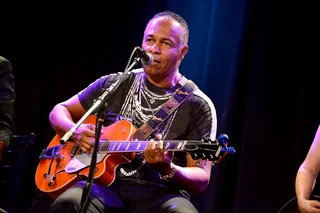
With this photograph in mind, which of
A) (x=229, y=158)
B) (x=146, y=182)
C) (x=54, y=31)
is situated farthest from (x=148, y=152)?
(x=54, y=31)

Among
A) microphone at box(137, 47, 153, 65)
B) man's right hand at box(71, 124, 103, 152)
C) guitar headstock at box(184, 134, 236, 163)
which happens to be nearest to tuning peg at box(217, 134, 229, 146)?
guitar headstock at box(184, 134, 236, 163)

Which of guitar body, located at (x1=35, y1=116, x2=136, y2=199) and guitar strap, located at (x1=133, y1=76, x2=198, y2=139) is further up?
guitar strap, located at (x1=133, y1=76, x2=198, y2=139)

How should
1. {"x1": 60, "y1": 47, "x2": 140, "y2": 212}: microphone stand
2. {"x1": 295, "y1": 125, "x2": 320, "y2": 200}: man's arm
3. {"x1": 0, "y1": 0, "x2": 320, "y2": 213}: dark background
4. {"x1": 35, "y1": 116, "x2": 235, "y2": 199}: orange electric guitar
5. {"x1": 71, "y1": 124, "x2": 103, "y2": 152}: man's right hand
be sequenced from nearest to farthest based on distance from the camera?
{"x1": 60, "y1": 47, "x2": 140, "y2": 212}: microphone stand → {"x1": 35, "y1": 116, "x2": 235, "y2": 199}: orange electric guitar → {"x1": 71, "y1": 124, "x2": 103, "y2": 152}: man's right hand → {"x1": 295, "y1": 125, "x2": 320, "y2": 200}: man's arm → {"x1": 0, "y1": 0, "x2": 320, "y2": 213}: dark background

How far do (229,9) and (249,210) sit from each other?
1792 mm

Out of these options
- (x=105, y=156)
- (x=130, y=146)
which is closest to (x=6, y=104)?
(x=105, y=156)

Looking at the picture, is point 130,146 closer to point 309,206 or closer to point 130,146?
point 130,146

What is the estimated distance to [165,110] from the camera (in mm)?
3648

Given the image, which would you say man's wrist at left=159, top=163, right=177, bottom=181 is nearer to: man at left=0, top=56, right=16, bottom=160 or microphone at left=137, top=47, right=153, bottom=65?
microphone at left=137, top=47, right=153, bottom=65

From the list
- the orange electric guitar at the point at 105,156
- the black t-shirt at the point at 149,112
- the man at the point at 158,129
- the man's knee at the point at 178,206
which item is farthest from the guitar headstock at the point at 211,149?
the black t-shirt at the point at 149,112

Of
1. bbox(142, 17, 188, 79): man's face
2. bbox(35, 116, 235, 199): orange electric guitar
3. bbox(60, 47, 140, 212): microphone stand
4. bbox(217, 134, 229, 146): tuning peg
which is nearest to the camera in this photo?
bbox(60, 47, 140, 212): microphone stand

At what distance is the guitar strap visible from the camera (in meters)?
3.55

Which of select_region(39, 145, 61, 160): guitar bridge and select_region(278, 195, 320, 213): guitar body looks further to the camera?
select_region(39, 145, 61, 160): guitar bridge

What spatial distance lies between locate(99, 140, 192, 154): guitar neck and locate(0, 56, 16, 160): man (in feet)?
2.06

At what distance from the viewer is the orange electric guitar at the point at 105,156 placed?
308 cm
